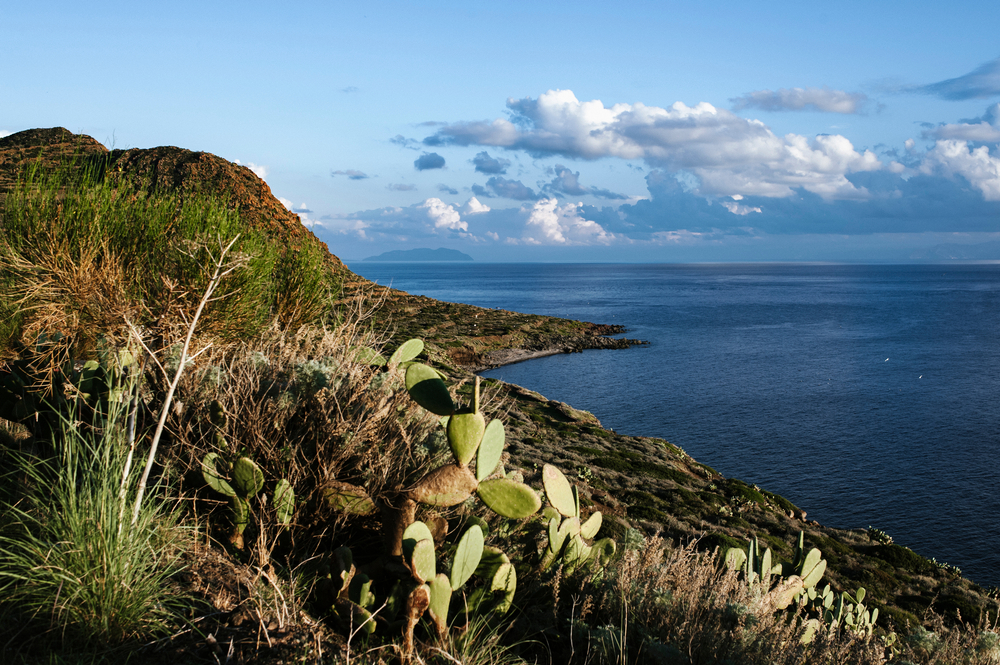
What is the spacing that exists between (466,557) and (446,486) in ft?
1.67

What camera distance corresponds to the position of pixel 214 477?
4.30m

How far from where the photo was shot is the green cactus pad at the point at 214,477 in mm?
4230

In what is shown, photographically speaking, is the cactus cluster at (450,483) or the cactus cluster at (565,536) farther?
the cactus cluster at (565,536)

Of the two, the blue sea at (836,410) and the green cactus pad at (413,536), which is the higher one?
the green cactus pad at (413,536)

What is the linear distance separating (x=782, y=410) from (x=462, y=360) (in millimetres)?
21058

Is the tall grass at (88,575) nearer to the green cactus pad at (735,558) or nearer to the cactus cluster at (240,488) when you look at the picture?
the cactus cluster at (240,488)

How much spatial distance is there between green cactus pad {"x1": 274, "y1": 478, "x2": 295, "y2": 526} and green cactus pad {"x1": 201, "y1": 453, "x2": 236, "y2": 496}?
0.98 ft

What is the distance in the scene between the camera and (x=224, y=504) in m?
4.66

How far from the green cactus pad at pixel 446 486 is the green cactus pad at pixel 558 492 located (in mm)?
878

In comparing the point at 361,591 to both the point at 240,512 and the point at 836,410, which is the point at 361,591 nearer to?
the point at 240,512

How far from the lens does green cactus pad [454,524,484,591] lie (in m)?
4.00

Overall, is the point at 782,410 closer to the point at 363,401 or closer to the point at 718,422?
the point at 718,422

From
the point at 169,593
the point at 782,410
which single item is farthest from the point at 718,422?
the point at 169,593

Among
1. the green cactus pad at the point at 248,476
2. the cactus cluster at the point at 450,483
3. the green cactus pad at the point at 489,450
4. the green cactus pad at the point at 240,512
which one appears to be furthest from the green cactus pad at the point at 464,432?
the green cactus pad at the point at 240,512
